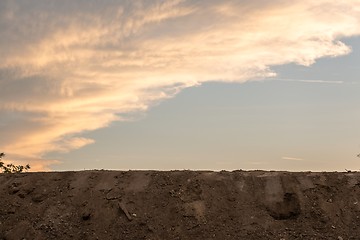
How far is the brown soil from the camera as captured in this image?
20750 millimetres

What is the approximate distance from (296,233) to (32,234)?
1132 cm

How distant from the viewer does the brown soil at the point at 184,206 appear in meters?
20.8

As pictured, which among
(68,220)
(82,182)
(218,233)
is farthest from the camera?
(82,182)

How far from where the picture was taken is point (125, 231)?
20859 mm

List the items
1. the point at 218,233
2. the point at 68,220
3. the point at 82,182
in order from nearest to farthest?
1. the point at 218,233
2. the point at 68,220
3. the point at 82,182

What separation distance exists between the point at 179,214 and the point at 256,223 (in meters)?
3.32

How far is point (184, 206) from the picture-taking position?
21.8m

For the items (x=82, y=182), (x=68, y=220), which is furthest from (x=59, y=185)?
(x=68, y=220)

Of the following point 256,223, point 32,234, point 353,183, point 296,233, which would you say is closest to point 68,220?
point 32,234

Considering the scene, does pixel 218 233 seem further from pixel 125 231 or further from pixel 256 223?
pixel 125 231

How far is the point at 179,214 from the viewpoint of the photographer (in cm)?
2142

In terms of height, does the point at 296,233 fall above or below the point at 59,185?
below

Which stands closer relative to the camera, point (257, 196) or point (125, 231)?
point (125, 231)

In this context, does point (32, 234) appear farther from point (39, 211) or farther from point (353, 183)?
point (353, 183)
